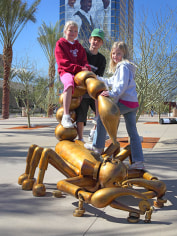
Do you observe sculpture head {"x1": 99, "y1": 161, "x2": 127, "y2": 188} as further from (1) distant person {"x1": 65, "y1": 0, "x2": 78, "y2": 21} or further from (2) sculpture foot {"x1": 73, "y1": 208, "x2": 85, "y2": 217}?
(1) distant person {"x1": 65, "y1": 0, "x2": 78, "y2": 21}

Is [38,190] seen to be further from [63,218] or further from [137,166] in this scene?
[137,166]

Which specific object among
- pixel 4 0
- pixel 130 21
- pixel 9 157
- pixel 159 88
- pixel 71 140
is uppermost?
pixel 4 0

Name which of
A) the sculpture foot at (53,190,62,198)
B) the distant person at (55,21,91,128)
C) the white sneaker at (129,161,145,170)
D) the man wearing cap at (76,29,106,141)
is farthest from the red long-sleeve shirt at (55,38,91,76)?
the sculpture foot at (53,190,62,198)

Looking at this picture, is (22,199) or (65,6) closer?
(22,199)

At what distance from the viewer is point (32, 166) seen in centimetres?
274

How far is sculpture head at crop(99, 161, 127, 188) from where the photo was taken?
2.09 metres

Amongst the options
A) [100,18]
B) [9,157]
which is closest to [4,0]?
[100,18]

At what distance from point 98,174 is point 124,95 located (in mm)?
946

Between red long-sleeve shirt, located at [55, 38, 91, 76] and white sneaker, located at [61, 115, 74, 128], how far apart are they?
48cm

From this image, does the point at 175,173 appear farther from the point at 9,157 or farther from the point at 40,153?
the point at 9,157

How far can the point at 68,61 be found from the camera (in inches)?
114

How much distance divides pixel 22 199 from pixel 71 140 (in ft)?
2.72

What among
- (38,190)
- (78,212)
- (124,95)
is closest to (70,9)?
(124,95)

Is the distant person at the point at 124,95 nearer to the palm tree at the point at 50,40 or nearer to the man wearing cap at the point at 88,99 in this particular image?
the man wearing cap at the point at 88,99
